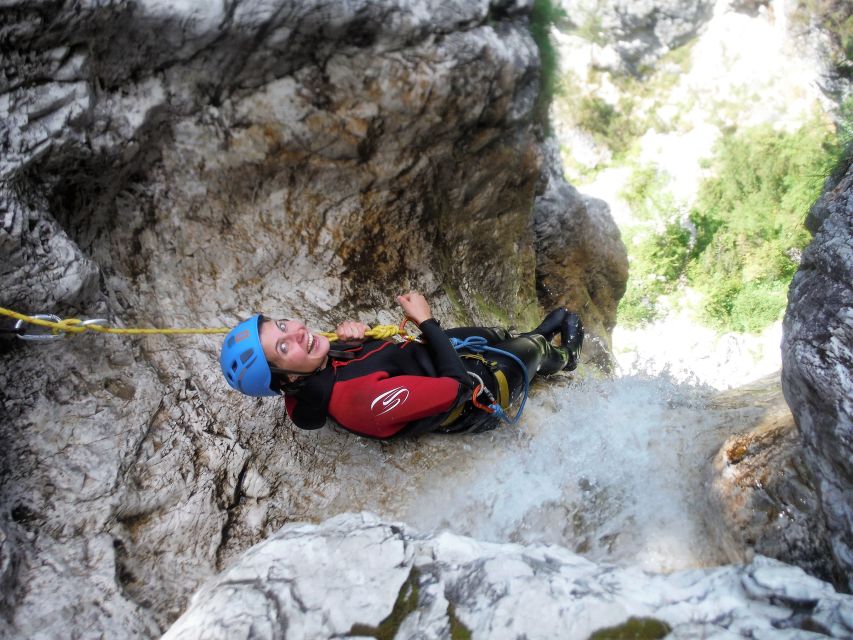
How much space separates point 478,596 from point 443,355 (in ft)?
4.49

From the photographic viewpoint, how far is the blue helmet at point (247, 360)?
271 centimetres

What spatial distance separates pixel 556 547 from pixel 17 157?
9.61ft

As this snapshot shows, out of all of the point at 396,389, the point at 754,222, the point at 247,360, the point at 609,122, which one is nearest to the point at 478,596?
the point at 396,389

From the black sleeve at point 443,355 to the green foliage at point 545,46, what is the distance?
2.92 metres

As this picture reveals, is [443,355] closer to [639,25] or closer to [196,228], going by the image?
[196,228]

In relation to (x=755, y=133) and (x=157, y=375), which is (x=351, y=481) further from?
(x=755, y=133)

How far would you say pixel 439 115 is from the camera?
4.07 meters

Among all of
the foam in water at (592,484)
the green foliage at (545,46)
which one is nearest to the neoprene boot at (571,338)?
the foam in water at (592,484)

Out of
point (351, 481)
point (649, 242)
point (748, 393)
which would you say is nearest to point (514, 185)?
point (748, 393)

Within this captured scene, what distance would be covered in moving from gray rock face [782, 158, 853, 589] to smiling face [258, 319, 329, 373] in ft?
7.14

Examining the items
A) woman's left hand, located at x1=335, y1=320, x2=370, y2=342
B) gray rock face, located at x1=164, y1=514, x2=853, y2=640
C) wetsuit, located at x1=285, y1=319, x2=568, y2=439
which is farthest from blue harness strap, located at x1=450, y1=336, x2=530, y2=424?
gray rock face, located at x1=164, y1=514, x2=853, y2=640

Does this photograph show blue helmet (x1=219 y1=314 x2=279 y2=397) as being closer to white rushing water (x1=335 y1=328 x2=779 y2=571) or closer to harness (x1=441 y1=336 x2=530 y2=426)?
white rushing water (x1=335 y1=328 x2=779 y2=571)

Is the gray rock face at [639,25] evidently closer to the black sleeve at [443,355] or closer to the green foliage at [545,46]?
the green foliage at [545,46]

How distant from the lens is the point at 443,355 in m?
3.12
